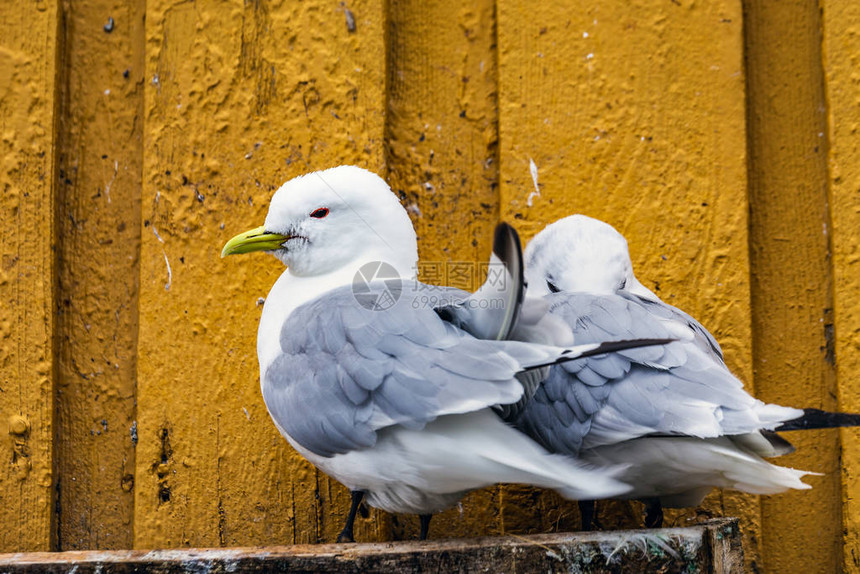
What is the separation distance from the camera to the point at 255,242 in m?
1.52

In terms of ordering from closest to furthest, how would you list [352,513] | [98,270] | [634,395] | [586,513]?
[634,395] → [352,513] → [586,513] → [98,270]

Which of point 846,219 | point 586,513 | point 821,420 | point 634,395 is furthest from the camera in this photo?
point 846,219

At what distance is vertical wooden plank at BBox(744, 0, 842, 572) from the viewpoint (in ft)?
5.57

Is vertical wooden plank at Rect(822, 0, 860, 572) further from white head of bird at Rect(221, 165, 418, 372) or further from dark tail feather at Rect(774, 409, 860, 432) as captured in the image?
white head of bird at Rect(221, 165, 418, 372)

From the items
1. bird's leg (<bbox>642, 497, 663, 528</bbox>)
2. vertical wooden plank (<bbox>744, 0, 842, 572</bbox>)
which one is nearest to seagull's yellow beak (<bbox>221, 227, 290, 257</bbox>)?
bird's leg (<bbox>642, 497, 663, 528</bbox>)

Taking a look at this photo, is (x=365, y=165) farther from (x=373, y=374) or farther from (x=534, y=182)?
(x=373, y=374)

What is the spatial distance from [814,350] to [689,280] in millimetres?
311

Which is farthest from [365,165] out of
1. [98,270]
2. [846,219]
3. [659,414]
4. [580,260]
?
[846,219]

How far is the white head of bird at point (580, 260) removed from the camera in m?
1.57

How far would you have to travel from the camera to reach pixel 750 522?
1659mm

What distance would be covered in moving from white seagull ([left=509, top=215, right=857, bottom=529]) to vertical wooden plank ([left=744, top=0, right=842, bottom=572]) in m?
0.42

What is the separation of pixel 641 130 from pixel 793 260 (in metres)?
0.44

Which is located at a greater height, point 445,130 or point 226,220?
point 445,130

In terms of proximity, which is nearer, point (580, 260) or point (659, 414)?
point (659, 414)
